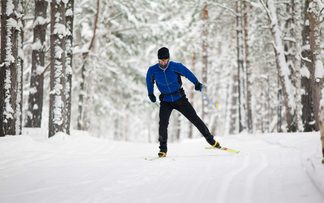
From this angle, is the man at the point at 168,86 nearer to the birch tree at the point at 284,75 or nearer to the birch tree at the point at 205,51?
the birch tree at the point at 284,75

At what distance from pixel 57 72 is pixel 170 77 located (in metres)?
3.62

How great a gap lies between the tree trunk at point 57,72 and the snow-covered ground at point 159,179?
204 centimetres

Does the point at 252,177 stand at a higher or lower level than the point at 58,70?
lower

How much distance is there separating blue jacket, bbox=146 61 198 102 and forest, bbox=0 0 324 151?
6.19 ft

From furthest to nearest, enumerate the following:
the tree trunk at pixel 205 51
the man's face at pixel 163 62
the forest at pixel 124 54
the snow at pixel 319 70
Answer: the tree trunk at pixel 205 51
the forest at pixel 124 54
the snow at pixel 319 70
the man's face at pixel 163 62

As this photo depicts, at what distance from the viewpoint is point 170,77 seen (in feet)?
22.4

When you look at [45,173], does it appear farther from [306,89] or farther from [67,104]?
[306,89]

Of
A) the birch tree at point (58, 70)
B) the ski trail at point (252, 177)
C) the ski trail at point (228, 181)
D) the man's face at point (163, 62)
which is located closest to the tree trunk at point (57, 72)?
the birch tree at point (58, 70)

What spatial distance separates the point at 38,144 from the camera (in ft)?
25.3

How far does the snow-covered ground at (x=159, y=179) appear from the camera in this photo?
374cm

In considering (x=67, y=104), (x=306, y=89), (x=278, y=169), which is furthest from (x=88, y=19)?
(x=278, y=169)

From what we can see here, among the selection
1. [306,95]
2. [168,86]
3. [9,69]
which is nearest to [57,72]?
[9,69]

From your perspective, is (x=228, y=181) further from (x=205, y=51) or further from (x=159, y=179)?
(x=205, y=51)

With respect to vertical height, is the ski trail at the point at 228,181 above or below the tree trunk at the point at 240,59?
below
